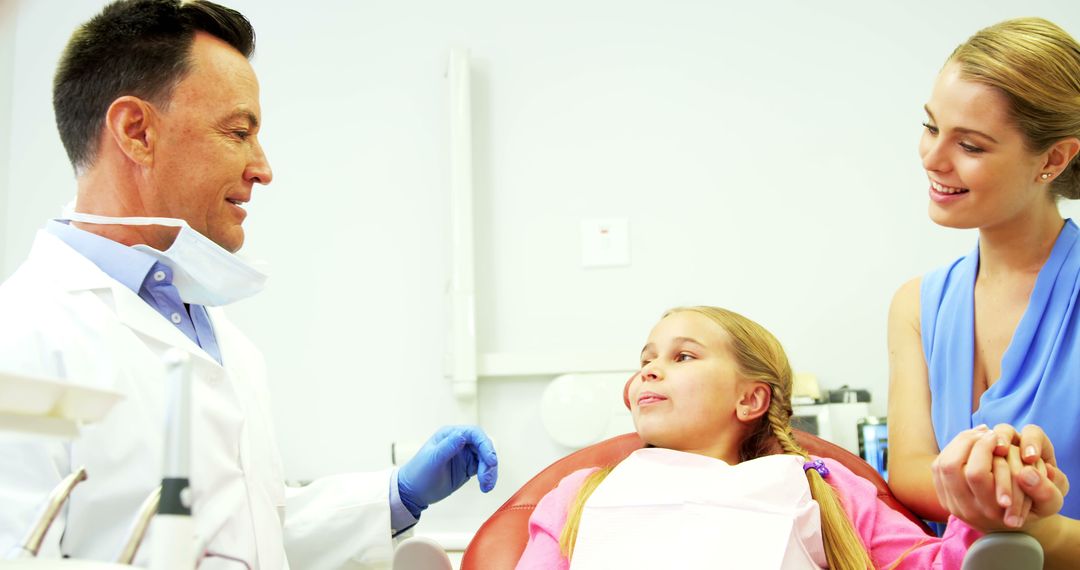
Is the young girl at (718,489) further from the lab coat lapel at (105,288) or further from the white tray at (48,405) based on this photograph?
the white tray at (48,405)

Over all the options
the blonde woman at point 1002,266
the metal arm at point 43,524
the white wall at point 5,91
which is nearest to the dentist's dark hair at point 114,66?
the metal arm at point 43,524

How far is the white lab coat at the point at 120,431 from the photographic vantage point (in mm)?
1068

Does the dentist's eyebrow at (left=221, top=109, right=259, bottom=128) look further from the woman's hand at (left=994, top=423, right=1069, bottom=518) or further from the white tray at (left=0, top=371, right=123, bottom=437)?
the woman's hand at (left=994, top=423, right=1069, bottom=518)

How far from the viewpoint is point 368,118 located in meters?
2.46

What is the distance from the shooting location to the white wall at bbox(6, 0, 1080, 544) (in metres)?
2.37

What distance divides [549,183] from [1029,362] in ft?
4.35

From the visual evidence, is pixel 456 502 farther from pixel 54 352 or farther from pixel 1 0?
pixel 1 0

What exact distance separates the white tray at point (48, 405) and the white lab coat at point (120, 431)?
42 cm

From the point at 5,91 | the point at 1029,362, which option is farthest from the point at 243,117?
the point at 5,91

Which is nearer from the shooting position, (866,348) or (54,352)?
(54,352)

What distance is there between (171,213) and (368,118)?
114 centimetres

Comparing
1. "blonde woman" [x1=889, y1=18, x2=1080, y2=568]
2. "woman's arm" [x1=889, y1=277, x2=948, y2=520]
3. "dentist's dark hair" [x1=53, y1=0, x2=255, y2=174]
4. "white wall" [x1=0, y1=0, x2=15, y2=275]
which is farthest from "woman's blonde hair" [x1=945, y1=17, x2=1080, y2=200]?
"white wall" [x1=0, y1=0, x2=15, y2=275]

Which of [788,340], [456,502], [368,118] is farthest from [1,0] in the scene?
[788,340]

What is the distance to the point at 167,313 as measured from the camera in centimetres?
136
